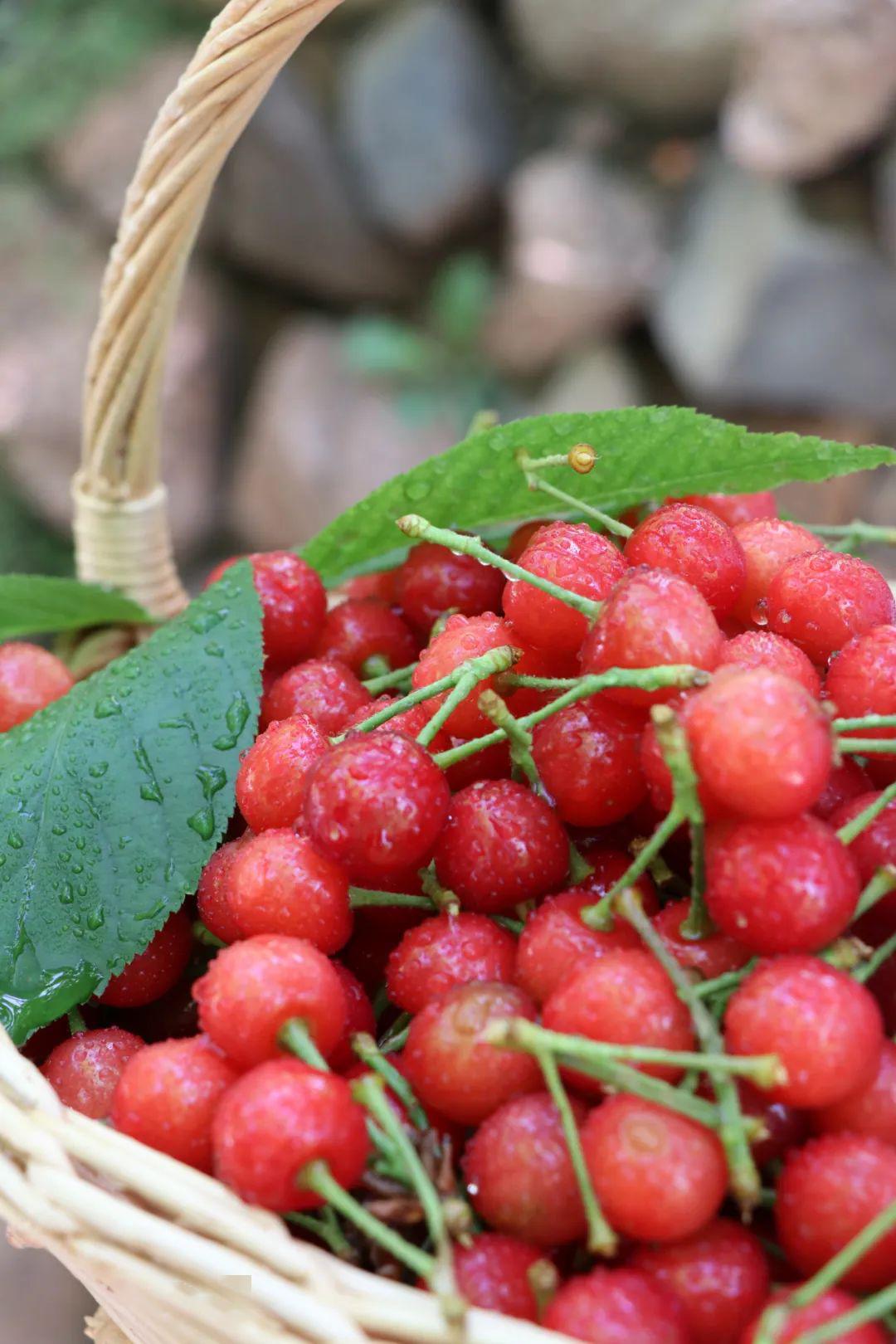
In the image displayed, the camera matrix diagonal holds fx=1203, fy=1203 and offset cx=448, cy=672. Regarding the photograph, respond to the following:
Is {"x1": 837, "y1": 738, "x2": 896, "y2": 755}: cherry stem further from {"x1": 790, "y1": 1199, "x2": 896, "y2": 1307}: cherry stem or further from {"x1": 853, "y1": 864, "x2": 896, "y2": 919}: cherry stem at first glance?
{"x1": 790, "y1": 1199, "x2": 896, "y2": 1307}: cherry stem

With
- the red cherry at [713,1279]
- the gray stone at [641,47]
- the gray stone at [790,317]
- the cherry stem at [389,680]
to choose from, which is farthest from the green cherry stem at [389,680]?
the gray stone at [641,47]

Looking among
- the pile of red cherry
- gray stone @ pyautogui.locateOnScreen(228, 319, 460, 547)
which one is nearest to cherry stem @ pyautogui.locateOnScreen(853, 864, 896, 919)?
the pile of red cherry

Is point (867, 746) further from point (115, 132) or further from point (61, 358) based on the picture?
point (115, 132)

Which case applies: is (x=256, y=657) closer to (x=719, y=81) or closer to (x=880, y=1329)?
(x=880, y=1329)

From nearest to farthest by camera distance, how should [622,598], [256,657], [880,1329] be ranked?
[880,1329] < [622,598] < [256,657]

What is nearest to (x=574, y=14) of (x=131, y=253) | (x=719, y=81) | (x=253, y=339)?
(x=719, y=81)
